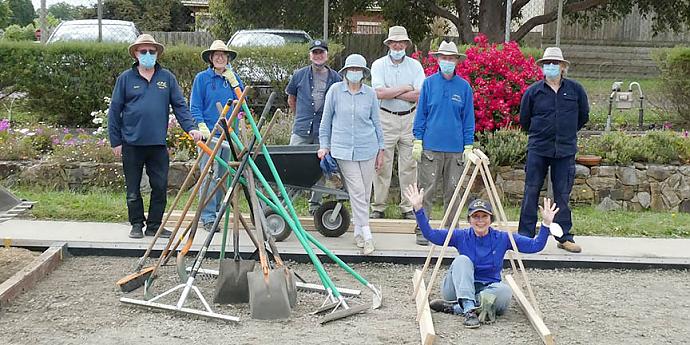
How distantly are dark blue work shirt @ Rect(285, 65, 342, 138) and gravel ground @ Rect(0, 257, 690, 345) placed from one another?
186cm

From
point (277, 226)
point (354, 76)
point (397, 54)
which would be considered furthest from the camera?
point (397, 54)

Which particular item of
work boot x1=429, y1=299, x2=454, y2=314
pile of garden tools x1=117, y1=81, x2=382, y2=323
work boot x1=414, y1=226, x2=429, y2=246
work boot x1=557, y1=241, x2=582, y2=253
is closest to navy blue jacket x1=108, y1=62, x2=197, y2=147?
pile of garden tools x1=117, y1=81, x2=382, y2=323

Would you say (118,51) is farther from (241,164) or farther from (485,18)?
(485,18)

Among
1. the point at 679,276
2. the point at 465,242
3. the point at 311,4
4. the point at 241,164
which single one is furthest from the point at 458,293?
the point at 311,4

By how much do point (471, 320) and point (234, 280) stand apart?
1.59 m

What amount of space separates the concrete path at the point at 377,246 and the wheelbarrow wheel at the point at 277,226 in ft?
0.21

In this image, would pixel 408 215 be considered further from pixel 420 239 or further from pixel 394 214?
pixel 420 239

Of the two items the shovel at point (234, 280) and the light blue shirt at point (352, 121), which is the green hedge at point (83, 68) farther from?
the shovel at point (234, 280)

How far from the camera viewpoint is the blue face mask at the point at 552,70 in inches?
274

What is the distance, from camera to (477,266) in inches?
216

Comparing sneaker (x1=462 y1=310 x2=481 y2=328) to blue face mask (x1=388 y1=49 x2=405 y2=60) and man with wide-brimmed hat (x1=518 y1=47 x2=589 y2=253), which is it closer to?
man with wide-brimmed hat (x1=518 y1=47 x2=589 y2=253)

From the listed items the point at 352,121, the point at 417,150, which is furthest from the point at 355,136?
the point at 417,150

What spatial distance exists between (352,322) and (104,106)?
297 inches

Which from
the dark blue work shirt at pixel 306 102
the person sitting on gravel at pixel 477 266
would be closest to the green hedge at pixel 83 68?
the dark blue work shirt at pixel 306 102
